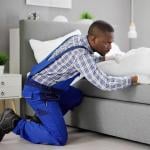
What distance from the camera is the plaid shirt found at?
2.44 m

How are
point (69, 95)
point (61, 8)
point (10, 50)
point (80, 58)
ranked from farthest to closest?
point (61, 8), point (10, 50), point (69, 95), point (80, 58)

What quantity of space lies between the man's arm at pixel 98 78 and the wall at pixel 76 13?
73.3 inches

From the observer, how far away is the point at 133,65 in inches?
100

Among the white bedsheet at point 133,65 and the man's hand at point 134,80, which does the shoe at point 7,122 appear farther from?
the man's hand at point 134,80

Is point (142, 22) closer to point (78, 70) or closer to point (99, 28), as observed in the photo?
point (99, 28)

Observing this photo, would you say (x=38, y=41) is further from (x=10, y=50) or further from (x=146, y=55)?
(x=146, y=55)

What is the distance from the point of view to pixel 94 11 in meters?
4.84

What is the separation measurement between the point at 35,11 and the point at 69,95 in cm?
172

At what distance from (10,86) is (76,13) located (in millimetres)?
1520

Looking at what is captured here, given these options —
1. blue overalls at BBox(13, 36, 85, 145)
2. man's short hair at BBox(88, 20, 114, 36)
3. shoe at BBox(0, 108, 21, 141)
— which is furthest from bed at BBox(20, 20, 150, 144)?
shoe at BBox(0, 108, 21, 141)

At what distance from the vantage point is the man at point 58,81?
244 cm

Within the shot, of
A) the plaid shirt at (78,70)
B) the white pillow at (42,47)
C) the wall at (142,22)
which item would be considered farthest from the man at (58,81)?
the wall at (142,22)

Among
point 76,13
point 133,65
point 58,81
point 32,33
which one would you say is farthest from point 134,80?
point 76,13

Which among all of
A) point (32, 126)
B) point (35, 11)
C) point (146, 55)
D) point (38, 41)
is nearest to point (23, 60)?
point (38, 41)
